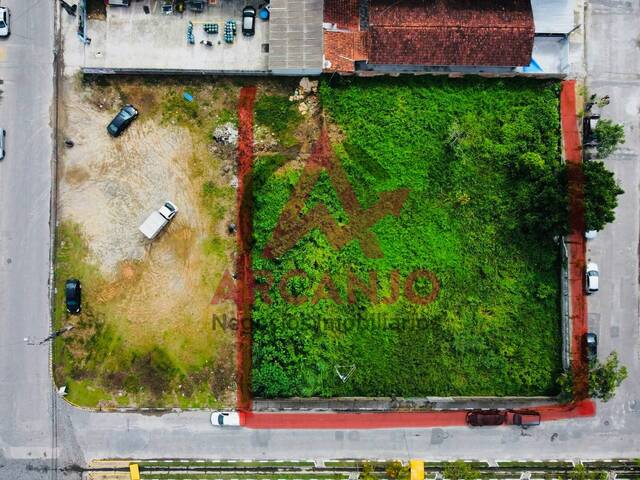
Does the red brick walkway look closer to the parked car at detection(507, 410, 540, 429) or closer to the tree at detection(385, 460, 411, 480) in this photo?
the tree at detection(385, 460, 411, 480)

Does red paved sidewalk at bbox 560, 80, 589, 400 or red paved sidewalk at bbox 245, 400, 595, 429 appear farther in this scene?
red paved sidewalk at bbox 245, 400, 595, 429

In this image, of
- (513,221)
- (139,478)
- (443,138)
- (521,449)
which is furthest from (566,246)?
(139,478)

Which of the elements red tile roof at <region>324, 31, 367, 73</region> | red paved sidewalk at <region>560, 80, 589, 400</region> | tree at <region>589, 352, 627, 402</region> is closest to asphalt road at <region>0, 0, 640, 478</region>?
red paved sidewalk at <region>560, 80, 589, 400</region>

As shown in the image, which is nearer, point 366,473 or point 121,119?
point 366,473

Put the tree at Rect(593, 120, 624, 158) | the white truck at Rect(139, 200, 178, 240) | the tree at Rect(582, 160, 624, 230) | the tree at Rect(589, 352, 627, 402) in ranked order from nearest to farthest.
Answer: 1. the tree at Rect(582, 160, 624, 230)
2. the tree at Rect(589, 352, 627, 402)
3. the tree at Rect(593, 120, 624, 158)
4. the white truck at Rect(139, 200, 178, 240)

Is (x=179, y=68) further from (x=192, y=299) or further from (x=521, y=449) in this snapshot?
(x=521, y=449)

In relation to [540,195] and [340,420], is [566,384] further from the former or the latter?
[340,420]

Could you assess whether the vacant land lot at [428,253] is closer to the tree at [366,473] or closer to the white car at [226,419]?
the white car at [226,419]

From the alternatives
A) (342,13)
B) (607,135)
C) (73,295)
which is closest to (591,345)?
(607,135)
